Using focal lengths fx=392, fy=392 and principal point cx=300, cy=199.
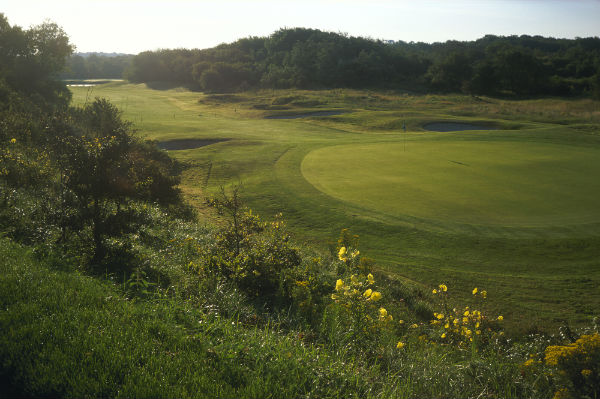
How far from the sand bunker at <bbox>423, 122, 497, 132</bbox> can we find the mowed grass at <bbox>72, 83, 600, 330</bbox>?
541 cm

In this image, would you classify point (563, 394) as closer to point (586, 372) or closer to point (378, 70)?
point (586, 372)

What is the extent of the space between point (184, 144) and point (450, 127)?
2170cm

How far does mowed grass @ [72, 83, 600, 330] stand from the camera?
376 inches

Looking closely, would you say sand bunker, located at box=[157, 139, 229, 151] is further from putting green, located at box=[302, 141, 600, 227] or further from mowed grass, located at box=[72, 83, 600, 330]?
putting green, located at box=[302, 141, 600, 227]

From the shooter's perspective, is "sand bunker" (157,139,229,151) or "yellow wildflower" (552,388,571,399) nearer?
"yellow wildflower" (552,388,571,399)

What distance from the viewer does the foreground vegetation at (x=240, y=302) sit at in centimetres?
374

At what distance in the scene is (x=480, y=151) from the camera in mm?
21312

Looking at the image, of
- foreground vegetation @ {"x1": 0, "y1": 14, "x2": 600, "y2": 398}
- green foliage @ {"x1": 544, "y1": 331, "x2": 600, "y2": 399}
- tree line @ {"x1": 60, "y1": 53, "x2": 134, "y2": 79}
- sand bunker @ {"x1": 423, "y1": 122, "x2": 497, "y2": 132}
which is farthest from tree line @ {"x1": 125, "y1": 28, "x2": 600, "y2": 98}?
green foliage @ {"x1": 544, "y1": 331, "x2": 600, "y2": 399}

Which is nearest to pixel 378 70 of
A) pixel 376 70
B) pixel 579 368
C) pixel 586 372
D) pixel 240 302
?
pixel 376 70

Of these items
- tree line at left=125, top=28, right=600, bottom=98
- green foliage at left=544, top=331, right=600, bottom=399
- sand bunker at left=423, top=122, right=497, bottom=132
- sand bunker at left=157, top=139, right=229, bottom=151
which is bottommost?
green foliage at left=544, top=331, right=600, bottom=399

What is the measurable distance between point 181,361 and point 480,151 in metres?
21.1

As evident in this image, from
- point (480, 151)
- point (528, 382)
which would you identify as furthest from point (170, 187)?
point (480, 151)

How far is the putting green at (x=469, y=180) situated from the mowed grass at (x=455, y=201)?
6cm

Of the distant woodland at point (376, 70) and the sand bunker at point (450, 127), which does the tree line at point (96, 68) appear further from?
the sand bunker at point (450, 127)
